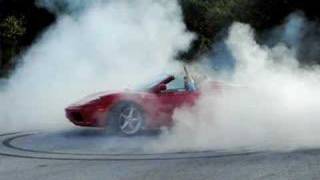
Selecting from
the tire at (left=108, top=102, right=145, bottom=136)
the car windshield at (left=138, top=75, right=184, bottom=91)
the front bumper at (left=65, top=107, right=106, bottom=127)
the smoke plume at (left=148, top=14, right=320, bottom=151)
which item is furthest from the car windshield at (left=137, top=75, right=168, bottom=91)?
the front bumper at (left=65, top=107, right=106, bottom=127)

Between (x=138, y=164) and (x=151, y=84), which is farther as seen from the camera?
(x=151, y=84)

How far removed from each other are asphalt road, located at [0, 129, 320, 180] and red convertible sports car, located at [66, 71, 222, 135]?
139 cm

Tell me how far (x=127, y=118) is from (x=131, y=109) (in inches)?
7.8

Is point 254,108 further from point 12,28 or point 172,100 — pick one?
point 12,28

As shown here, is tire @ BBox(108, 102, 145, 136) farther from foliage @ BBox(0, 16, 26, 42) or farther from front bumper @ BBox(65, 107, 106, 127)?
foliage @ BBox(0, 16, 26, 42)

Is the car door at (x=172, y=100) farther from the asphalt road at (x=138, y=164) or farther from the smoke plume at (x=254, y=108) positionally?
the asphalt road at (x=138, y=164)

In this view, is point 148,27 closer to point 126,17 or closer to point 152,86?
point 126,17

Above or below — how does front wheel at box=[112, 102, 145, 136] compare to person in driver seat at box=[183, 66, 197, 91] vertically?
below

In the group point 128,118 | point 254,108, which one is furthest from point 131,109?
point 254,108

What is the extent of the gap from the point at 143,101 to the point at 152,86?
0.45 meters

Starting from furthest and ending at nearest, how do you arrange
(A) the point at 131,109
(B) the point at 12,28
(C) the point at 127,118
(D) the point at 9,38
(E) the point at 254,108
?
1. (D) the point at 9,38
2. (B) the point at 12,28
3. (E) the point at 254,108
4. (A) the point at 131,109
5. (C) the point at 127,118

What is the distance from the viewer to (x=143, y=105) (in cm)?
1302

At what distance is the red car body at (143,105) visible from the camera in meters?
12.9

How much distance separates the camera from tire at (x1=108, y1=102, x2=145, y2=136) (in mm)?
12867
